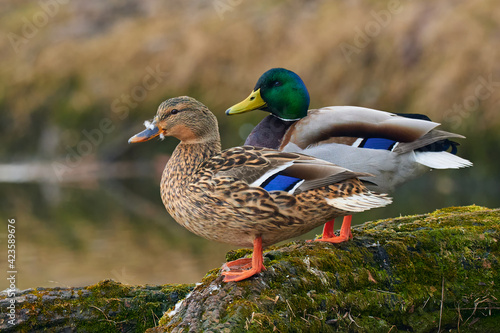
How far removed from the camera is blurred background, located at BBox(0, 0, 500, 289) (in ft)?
93.7

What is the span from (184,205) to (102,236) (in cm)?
2004

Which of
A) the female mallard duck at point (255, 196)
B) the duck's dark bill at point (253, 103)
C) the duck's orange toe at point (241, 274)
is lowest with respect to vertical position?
the duck's orange toe at point (241, 274)

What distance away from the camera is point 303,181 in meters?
4.15

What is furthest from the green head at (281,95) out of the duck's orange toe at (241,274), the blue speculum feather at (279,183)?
the duck's orange toe at (241,274)

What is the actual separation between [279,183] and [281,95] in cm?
193

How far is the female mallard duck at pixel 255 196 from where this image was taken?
405cm

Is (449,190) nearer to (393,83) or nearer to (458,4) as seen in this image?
(393,83)

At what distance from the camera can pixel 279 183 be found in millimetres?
4098

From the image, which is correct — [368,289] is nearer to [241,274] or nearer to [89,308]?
[241,274]

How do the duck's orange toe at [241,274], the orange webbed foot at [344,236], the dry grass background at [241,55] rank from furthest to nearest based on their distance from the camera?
1. the dry grass background at [241,55]
2. the orange webbed foot at [344,236]
3. the duck's orange toe at [241,274]

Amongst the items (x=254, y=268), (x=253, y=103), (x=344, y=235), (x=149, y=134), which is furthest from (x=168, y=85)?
(x=254, y=268)

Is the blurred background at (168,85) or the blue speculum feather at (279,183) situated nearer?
the blue speculum feather at (279,183)

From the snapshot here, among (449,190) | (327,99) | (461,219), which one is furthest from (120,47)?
(461,219)

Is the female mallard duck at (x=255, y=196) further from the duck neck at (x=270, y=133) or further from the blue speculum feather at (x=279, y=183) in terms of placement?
the duck neck at (x=270, y=133)
